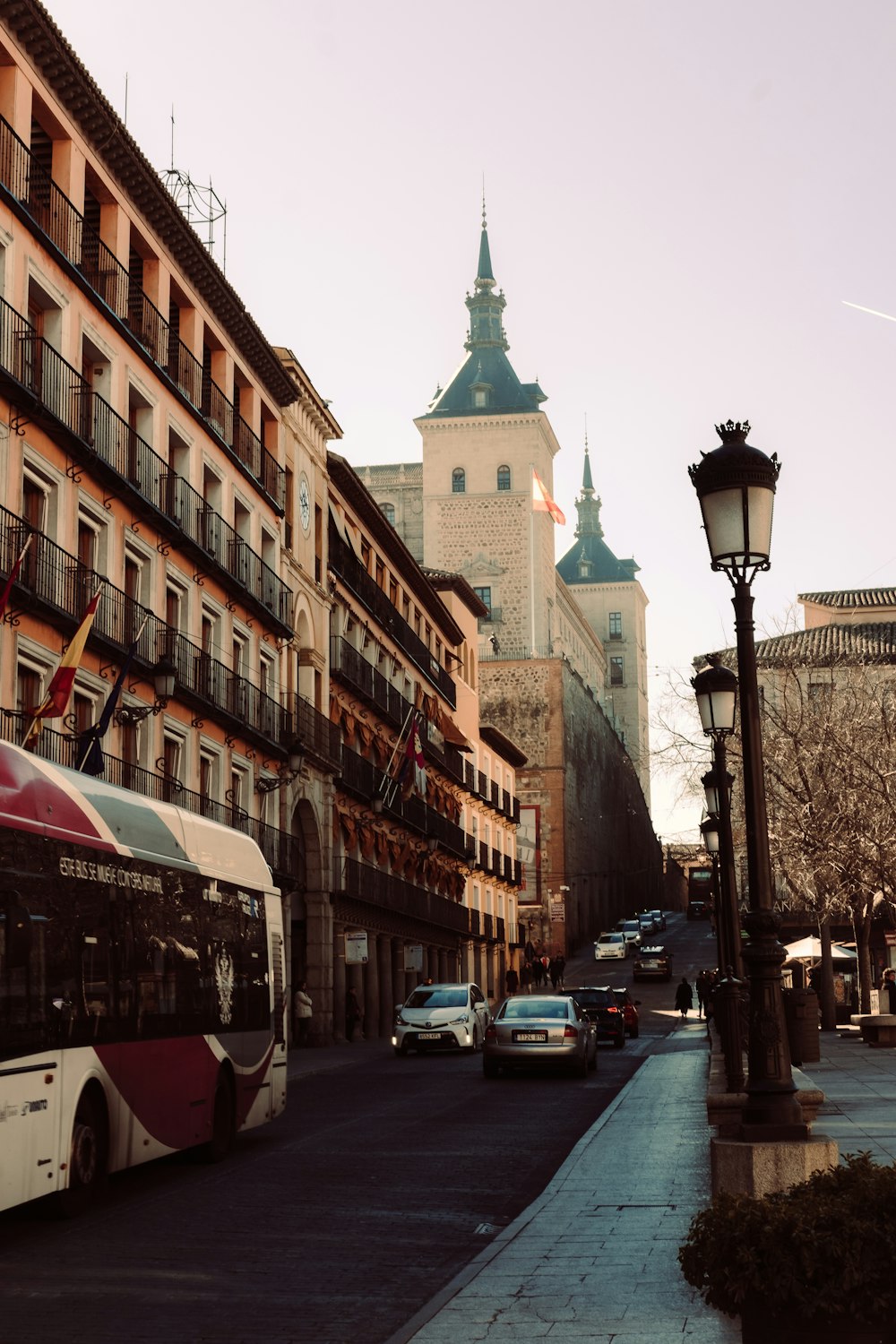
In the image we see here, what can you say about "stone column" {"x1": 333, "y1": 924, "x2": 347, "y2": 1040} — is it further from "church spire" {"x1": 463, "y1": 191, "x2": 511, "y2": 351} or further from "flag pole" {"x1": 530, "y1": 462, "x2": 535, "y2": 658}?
"church spire" {"x1": 463, "y1": 191, "x2": 511, "y2": 351}

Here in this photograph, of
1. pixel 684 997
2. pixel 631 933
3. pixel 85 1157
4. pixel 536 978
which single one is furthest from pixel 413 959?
pixel 631 933

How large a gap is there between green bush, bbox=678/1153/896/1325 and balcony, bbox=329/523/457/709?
46280 mm

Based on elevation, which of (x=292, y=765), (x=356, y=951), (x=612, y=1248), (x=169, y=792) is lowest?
(x=612, y=1248)

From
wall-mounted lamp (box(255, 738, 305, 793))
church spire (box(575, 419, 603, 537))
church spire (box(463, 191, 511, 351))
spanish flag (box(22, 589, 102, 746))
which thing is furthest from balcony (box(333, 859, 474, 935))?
church spire (box(575, 419, 603, 537))

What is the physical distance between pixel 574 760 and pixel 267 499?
63153 millimetres

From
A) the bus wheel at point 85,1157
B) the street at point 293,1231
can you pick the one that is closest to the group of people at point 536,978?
the street at point 293,1231

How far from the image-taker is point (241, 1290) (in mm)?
9633

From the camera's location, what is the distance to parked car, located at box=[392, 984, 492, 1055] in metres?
39.9

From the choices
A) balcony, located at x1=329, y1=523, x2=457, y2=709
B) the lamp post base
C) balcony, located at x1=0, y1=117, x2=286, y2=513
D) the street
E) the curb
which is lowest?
the street

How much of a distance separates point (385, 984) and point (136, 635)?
2786 centimetres

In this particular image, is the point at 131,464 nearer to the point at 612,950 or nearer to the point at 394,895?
the point at 394,895

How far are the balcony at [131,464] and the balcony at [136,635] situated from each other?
199cm

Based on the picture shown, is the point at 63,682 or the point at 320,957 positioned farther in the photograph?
the point at 320,957

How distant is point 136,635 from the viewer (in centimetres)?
3294
